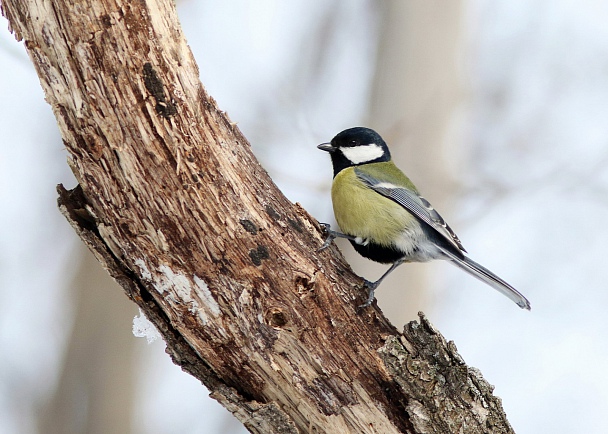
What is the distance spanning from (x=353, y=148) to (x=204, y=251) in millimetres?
2043

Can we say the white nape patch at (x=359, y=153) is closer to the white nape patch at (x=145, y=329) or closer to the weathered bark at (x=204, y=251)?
the weathered bark at (x=204, y=251)

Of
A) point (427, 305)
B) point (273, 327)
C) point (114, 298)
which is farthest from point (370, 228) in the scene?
point (114, 298)

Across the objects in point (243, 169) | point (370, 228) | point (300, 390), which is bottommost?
point (300, 390)

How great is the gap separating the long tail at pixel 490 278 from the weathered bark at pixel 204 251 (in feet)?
2.70

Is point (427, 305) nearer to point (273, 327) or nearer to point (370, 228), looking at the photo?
point (370, 228)

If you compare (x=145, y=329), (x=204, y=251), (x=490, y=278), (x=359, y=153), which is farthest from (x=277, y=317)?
(x=359, y=153)

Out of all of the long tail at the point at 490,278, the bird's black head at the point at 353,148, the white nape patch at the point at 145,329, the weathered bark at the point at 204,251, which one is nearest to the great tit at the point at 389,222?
the long tail at the point at 490,278

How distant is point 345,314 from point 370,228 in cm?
113

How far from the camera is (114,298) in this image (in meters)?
5.43

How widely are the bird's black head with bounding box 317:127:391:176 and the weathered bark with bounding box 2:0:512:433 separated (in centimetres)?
173

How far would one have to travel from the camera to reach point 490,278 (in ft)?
10.8

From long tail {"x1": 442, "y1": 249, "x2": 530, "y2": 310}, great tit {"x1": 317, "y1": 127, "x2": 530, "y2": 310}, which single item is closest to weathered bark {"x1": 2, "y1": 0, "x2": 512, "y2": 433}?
long tail {"x1": 442, "y1": 249, "x2": 530, "y2": 310}

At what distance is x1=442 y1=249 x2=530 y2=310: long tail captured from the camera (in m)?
3.19

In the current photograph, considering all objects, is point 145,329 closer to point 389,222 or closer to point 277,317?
point 277,317
